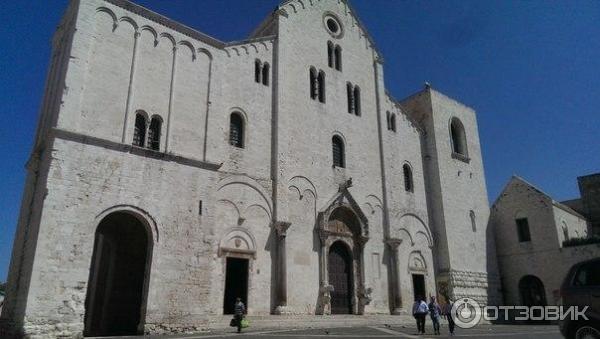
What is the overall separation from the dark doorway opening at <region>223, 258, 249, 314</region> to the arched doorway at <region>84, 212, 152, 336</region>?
314 centimetres

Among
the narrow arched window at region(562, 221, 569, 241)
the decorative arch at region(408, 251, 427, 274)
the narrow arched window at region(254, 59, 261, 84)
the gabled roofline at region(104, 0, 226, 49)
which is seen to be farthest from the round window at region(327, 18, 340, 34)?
the narrow arched window at region(562, 221, 569, 241)

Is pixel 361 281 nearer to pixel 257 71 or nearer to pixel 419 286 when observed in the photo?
pixel 419 286

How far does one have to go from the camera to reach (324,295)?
1916cm

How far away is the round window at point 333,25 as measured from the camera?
2483cm

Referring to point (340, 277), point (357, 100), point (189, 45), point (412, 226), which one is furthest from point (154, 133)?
point (412, 226)

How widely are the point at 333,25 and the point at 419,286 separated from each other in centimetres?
1511

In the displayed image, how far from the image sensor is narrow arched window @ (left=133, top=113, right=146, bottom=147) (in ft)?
51.9

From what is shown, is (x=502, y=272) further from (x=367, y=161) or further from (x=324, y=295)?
(x=324, y=295)

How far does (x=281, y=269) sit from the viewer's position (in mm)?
18109

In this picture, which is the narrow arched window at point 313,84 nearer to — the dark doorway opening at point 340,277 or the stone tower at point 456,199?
the dark doorway opening at point 340,277

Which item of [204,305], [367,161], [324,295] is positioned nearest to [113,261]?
[204,305]

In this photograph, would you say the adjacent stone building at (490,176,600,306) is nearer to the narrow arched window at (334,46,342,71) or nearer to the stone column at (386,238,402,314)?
the stone column at (386,238,402,314)

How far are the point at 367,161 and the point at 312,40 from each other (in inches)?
275

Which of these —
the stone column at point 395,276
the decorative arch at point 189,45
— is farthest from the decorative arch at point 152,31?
the stone column at point 395,276
